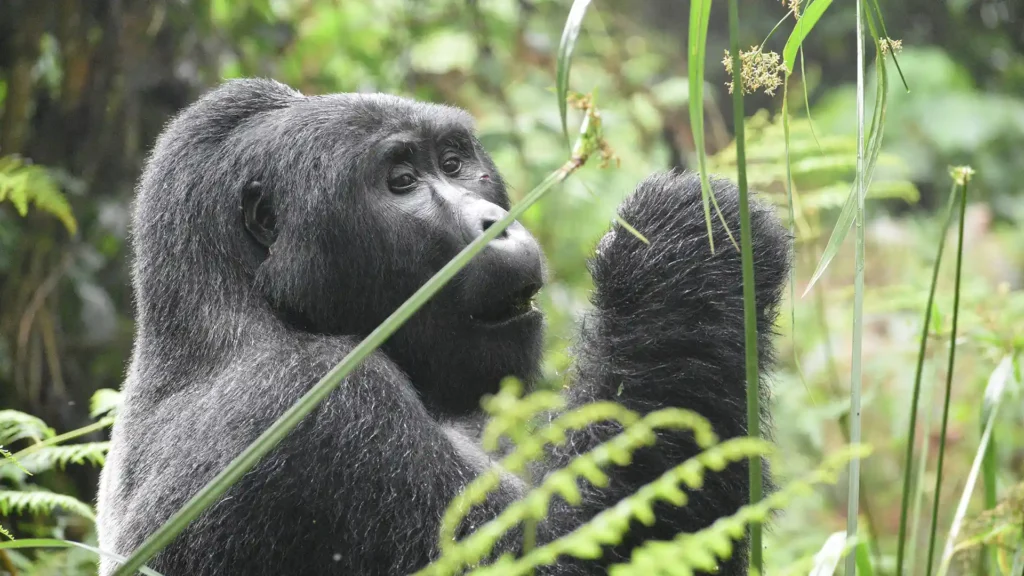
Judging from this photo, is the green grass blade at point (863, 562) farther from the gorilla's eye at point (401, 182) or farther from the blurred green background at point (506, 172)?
the gorilla's eye at point (401, 182)

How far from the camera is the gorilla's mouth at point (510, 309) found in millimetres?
2420

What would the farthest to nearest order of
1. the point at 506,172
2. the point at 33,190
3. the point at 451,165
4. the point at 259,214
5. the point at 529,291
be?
1. the point at 506,172
2. the point at 33,190
3. the point at 451,165
4. the point at 259,214
5. the point at 529,291

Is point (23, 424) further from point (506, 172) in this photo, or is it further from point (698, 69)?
point (506, 172)

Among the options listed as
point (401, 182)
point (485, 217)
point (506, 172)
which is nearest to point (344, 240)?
point (401, 182)

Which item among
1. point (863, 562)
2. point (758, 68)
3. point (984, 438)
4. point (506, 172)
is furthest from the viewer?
point (506, 172)

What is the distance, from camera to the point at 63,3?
4.49 meters

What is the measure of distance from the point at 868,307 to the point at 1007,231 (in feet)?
15.3

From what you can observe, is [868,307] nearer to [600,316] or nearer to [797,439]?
[797,439]

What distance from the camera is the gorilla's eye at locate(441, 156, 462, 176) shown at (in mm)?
2740

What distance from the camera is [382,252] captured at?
249 cm

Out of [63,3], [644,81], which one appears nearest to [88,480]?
[63,3]

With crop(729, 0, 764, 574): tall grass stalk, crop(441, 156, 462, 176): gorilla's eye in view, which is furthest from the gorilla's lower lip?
crop(729, 0, 764, 574): tall grass stalk

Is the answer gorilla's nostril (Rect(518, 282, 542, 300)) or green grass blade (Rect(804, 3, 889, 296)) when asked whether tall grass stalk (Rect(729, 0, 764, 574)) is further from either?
gorilla's nostril (Rect(518, 282, 542, 300))

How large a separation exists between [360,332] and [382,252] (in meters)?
0.20
